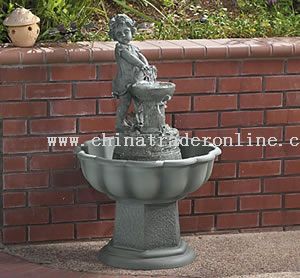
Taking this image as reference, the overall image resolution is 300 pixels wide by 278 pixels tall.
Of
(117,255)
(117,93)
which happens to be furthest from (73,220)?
(117,93)

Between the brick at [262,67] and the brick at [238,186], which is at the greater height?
the brick at [262,67]

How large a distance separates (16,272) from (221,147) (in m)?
1.35

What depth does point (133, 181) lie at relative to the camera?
5.20 m

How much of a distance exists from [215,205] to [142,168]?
3.24 ft

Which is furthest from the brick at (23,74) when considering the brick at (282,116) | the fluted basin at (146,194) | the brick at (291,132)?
the brick at (291,132)

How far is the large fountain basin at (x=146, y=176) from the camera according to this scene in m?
5.16

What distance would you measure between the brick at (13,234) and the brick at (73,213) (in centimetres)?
18

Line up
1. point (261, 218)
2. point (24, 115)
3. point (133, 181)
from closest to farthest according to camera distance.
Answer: point (133, 181) → point (24, 115) → point (261, 218)

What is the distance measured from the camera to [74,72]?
18.5 feet

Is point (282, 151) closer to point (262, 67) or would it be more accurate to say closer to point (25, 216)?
point (262, 67)

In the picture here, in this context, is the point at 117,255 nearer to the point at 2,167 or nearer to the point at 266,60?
the point at 2,167

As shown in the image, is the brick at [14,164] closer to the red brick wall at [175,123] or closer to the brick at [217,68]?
the red brick wall at [175,123]

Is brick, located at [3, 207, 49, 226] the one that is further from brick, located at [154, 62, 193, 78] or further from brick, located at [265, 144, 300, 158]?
brick, located at [265, 144, 300, 158]

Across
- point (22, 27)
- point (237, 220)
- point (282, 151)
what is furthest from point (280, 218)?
point (22, 27)
